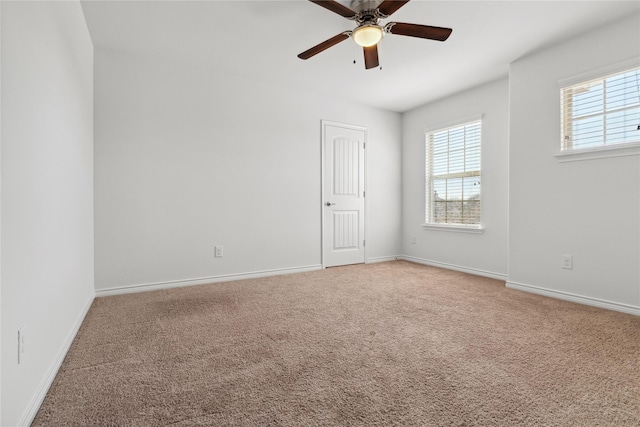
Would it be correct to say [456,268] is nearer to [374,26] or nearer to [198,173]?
[374,26]

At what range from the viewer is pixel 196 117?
134 inches

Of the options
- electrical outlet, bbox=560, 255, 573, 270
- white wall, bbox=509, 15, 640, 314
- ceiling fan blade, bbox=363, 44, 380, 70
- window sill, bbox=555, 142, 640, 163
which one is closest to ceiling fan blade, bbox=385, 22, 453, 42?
ceiling fan blade, bbox=363, 44, 380, 70

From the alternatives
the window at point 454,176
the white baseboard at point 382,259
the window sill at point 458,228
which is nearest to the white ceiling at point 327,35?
the window at point 454,176

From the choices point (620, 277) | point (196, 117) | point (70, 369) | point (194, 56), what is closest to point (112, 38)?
point (194, 56)

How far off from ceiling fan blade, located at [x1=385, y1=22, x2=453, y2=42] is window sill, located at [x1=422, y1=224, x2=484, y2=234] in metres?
2.51

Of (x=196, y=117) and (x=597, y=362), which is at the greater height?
(x=196, y=117)

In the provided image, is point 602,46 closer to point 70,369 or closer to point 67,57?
point 67,57

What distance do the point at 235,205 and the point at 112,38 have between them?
194 cm

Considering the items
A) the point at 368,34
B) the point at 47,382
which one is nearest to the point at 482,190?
the point at 368,34

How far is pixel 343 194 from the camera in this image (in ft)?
14.6

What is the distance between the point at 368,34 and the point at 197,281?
2955mm

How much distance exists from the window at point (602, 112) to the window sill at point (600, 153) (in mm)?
24

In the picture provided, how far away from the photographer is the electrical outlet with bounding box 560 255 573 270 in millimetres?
2845

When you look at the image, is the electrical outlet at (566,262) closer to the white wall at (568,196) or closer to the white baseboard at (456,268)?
the white wall at (568,196)
